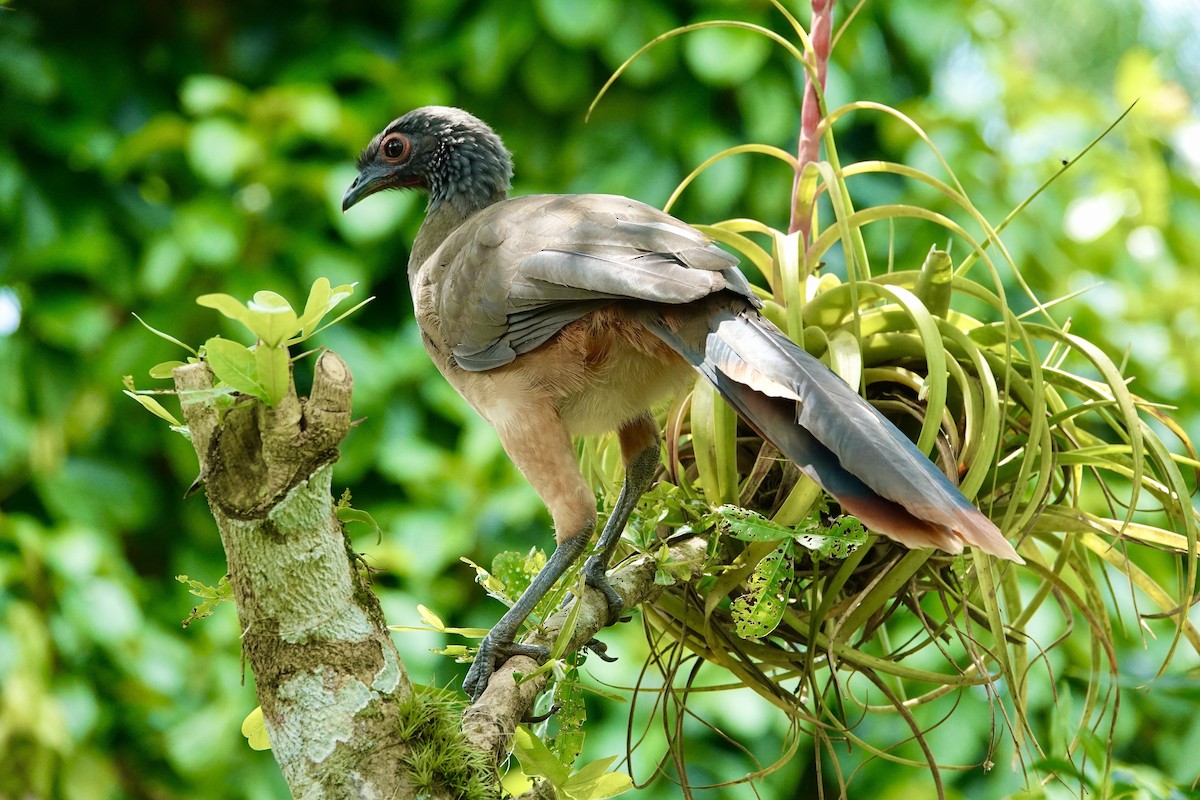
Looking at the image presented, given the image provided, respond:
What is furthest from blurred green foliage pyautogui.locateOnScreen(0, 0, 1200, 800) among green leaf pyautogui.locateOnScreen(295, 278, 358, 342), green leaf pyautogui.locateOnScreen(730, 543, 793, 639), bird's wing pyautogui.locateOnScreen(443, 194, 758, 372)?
green leaf pyautogui.locateOnScreen(295, 278, 358, 342)

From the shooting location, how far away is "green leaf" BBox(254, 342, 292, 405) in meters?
1.10

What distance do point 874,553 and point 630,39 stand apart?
211 cm

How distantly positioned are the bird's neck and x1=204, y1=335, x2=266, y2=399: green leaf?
4.19 feet

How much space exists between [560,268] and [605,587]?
1.62 ft

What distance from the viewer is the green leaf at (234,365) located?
1.09m

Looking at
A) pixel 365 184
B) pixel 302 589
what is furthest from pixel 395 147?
pixel 302 589

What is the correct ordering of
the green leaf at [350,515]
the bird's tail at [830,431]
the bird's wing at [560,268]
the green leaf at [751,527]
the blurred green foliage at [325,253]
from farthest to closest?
the blurred green foliage at [325,253]
the bird's wing at [560,268]
the green leaf at [751,527]
the green leaf at [350,515]
the bird's tail at [830,431]

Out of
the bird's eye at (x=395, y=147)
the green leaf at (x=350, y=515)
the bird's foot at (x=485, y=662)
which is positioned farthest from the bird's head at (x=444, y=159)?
the green leaf at (x=350, y=515)

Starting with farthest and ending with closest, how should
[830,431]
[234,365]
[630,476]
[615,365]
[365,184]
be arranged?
[365,184] < [630,476] < [615,365] < [830,431] < [234,365]

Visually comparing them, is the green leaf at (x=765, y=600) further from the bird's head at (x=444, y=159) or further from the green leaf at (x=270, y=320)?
the bird's head at (x=444, y=159)

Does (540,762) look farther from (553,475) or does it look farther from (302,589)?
(553,475)

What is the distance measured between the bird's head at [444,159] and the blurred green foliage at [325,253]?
0.72 meters

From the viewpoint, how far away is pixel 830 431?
1350 mm

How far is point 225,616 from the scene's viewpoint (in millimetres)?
3143
